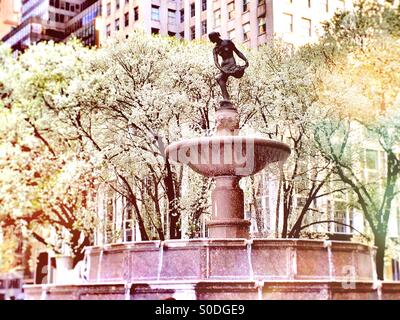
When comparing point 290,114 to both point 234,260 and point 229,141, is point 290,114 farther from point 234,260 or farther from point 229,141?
point 234,260

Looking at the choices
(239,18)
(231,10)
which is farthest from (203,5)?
(239,18)

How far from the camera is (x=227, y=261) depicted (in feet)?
31.1

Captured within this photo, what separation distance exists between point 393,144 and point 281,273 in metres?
7.39

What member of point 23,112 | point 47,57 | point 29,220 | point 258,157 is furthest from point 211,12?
point 258,157

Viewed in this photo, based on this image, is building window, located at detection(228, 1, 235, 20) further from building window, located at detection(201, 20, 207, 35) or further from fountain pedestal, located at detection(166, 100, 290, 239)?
fountain pedestal, located at detection(166, 100, 290, 239)

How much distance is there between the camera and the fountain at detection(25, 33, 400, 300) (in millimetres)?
8930

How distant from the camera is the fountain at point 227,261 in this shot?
29.3 ft

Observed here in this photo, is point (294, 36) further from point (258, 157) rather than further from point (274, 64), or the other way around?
point (258, 157)

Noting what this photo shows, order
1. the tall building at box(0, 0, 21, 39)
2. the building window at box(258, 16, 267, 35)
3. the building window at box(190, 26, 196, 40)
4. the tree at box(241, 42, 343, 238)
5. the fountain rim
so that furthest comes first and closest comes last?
the building window at box(190, 26, 196, 40)
the building window at box(258, 16, 267, 35)
the tree at box(241, 42, 343, 238)
the fountain rim
the tall building at box(0, 0, 21, 39)

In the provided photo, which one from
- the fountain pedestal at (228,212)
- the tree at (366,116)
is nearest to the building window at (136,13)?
the tree at (366,116)

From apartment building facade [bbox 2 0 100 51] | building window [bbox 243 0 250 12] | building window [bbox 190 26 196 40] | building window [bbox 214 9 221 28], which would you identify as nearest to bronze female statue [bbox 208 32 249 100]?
building window [bbox 214 9 221 28]

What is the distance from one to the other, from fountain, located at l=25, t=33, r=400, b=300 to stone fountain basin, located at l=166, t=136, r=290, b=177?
17 mm

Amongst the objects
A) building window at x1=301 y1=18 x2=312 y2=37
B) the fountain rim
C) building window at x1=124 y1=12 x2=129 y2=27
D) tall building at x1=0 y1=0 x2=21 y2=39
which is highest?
building window at x1=124 y1=12 x2=129 y2=27

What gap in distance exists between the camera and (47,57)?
1995cm
